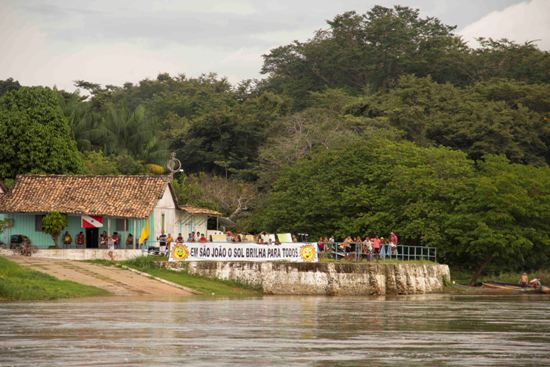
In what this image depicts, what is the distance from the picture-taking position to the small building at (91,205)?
55.8 m

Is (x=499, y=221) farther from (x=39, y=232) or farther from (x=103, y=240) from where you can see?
(x=39, y=232)

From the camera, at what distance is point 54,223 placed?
54844mm

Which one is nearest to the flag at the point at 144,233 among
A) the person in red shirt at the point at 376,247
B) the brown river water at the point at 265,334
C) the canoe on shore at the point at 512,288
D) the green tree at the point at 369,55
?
the person in red shirt at the point at 376,247

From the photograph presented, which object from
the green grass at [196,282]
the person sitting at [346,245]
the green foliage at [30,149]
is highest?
the green foliage at [30,149]

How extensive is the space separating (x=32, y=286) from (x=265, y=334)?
53.1ft

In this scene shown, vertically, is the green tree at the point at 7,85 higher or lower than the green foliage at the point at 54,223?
higher

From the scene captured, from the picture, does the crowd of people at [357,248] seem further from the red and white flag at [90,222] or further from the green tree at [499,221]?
the red and white flag at [90,222]

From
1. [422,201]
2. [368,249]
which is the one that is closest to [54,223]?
[368,249]

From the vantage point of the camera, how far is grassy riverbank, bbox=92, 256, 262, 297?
48.3 metres

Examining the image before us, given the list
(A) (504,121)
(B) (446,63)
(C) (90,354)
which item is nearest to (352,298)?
(C) (90,354)

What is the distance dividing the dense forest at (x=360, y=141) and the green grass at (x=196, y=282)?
1491cm

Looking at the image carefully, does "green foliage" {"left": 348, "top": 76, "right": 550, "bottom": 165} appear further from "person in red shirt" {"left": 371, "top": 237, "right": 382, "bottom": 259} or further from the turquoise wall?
the turquoise wall

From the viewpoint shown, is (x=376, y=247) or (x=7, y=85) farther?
(x=7, y=85)

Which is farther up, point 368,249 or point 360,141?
point 360,141
